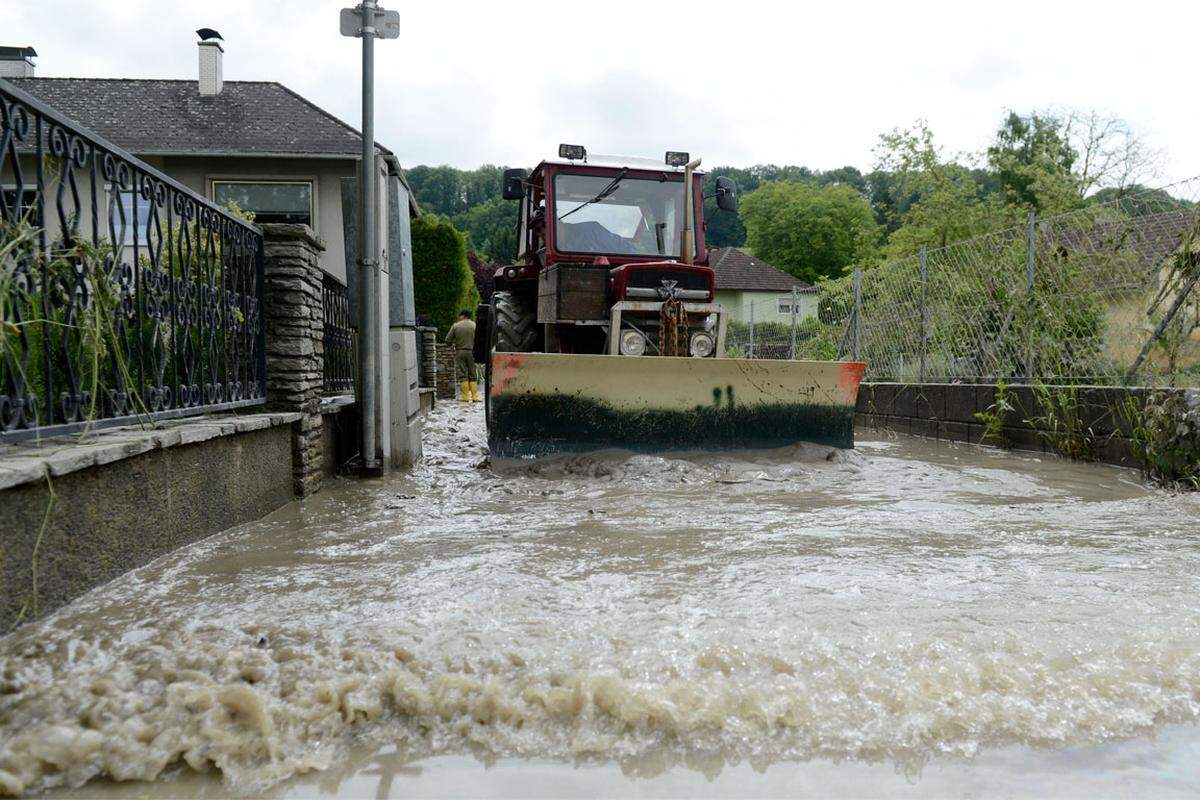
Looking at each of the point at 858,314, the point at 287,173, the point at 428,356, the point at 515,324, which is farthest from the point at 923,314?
the point at 287,173

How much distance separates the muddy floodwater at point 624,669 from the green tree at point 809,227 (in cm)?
5898

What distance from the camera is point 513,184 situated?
7625 millimetres

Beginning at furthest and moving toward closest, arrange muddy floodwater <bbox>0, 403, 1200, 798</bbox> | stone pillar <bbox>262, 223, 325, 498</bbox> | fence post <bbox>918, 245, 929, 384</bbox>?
fence post <bbox>918, 245, 929, 384</bbox> → stone pillar <bbox>262, 223, 325, 498</bbox> → muddy floodwater <bbox>0, 403, 1200, 798</bbox>

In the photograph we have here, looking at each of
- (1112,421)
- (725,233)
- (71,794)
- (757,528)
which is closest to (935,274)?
(1112,421)

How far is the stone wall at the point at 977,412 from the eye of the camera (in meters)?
6.64

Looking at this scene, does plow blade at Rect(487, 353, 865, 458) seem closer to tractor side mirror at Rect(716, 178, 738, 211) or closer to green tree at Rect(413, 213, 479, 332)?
tractor side mirror at Rect(716, 178, 738, 211)

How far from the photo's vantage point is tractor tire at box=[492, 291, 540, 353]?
748cm

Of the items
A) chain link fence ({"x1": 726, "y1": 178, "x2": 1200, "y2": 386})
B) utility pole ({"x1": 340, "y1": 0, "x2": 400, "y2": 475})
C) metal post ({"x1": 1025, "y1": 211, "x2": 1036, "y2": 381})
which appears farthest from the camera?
metal post ({"x1": 1025, "y1": 211, "x2": 1036, "y2": 381})

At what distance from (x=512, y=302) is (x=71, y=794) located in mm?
6349

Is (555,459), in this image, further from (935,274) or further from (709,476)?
(935,274)

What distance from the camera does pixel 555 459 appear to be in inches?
239

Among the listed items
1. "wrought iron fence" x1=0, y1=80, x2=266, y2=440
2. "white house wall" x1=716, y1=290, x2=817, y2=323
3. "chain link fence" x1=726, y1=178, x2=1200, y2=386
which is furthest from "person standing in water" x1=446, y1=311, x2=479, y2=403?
"wrought iron fence" x1=0, y1=80, x2=266, y2=440

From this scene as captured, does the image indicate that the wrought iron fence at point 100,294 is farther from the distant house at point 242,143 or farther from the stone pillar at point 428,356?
the distant house at point 242,143

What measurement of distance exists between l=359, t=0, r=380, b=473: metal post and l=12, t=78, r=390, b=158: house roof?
29.8 feet
